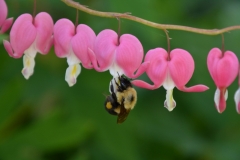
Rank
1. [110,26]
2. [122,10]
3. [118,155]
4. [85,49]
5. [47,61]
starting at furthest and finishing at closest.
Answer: [47,61], [118,155], [110,26], [122,10], [85,49]

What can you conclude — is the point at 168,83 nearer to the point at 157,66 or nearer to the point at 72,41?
the point at 157,66

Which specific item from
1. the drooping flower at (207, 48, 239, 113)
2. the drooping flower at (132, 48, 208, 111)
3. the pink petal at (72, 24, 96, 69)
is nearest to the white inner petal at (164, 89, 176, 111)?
the drooping flower at (132, 48, 208, 111)

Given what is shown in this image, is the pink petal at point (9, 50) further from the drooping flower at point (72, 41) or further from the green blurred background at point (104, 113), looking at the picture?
the green blurred background at point (104, 113)

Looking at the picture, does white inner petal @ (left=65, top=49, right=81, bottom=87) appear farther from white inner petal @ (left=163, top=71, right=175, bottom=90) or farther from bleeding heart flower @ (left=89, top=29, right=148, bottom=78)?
white inner petal @ (left=163, top=71, right=175, bottom=90)

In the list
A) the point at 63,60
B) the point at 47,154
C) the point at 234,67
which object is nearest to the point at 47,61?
the point at 63,60

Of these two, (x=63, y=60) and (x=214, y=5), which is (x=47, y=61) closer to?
(x=63, y=60)

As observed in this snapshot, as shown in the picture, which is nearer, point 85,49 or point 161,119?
point 85,49
